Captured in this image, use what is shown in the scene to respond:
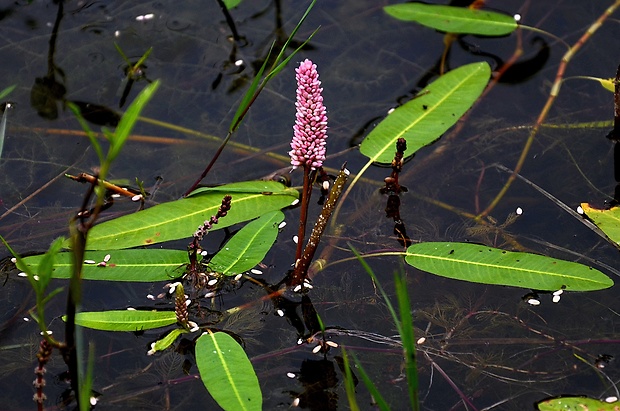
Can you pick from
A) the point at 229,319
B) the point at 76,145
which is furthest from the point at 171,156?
the point at 229,319

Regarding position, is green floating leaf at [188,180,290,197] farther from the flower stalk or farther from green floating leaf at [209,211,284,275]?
the flower stalk

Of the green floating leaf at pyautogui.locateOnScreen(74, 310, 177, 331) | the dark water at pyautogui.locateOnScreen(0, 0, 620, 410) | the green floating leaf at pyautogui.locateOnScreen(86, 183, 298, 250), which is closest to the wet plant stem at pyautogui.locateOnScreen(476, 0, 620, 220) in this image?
the dark water at pyautogui.locateOnScreen(0, 0, 620, 410)

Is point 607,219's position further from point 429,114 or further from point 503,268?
point 429,114

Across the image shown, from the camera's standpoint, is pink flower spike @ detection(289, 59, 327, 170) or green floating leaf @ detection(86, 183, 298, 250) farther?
green floating leaf @ detection(86, 183, 298, 250)

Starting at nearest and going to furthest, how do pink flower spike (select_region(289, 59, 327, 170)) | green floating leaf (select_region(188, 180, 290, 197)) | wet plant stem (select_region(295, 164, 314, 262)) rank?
pink flower spike (select_region(289, 59, 327, 170)), wet plant stem (select_region(295, 164, 314, 262)), green floating leaf (select_region(188, 180, 290, 197))

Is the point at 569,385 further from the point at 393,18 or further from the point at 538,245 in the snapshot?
the point at 393,18

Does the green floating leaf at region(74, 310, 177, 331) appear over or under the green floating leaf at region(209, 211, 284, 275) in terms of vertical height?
under

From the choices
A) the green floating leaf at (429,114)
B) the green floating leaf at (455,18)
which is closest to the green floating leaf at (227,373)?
the green floating leaf at (429,114)
